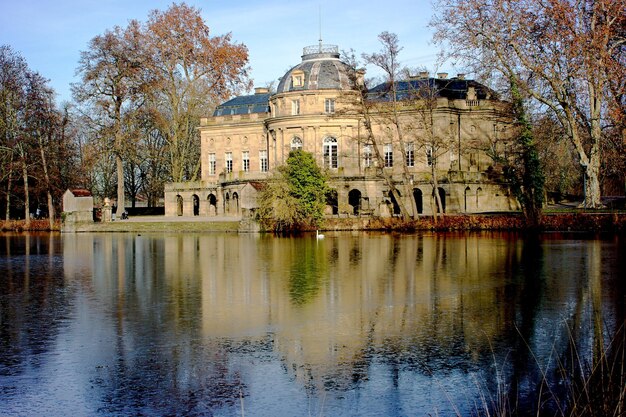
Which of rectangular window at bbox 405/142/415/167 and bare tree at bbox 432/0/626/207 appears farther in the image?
rectangular window at bbox 405/142/415/167

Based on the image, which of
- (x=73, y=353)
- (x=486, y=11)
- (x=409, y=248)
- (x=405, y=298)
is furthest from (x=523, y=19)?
(x=73, y=353)

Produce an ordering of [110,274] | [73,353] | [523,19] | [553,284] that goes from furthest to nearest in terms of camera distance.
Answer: [523,19], [110,274], [553,284], [73,353]

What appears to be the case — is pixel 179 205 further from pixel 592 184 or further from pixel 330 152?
pixel 592 184

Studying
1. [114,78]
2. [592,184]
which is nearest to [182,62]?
[114,78]

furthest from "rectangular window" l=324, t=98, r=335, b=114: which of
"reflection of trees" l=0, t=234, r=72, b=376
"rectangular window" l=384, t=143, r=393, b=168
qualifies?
"reflection of trees" l=0, t=234, r=72, b=376

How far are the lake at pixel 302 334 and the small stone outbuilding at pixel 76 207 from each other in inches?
1186

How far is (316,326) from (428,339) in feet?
6.93

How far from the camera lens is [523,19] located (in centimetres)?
3862

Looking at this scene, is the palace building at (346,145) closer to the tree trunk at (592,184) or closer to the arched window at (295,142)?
the arched window at (295,142)

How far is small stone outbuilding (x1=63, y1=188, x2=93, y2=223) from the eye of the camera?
53.6 meters

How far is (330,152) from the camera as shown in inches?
2527

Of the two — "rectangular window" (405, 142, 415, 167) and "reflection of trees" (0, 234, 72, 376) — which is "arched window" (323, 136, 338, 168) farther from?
"reflection of trees" (0, 234, 72, 376)

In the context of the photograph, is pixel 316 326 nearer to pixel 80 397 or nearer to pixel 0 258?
pixel 80 397

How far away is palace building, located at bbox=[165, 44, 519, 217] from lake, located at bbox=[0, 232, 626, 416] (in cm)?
3259
